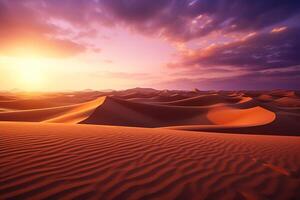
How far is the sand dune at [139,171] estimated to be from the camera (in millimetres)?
2271

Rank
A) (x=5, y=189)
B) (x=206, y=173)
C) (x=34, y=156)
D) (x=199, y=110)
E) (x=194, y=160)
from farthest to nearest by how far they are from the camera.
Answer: (x=199, y=110) < (x=194, y=160) < (x=34, y=156) < (x=206, y=173) < (x=5, y=189)

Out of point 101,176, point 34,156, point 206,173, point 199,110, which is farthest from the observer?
point 199,110

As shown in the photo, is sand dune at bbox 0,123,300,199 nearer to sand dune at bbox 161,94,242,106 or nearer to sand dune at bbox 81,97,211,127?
sand dune at bbox 81,97,211,127

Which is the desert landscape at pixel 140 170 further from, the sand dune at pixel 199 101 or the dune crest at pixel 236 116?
the sand dune at pixel 199 101

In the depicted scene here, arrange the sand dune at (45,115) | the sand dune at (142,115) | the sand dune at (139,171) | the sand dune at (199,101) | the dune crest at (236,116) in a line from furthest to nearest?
the sand dune at (199,101), the dune crest at (236,116), the sand dune at (142,115), the sand dune at (45,115), the sand dune at (139,171)

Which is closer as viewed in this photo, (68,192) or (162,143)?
(68,192)

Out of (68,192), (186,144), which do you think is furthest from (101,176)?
(186,144)

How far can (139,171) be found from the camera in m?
2.84

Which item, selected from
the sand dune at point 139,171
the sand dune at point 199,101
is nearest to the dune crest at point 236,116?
the sand dune at point 199,101

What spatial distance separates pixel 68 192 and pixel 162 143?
2752 mm

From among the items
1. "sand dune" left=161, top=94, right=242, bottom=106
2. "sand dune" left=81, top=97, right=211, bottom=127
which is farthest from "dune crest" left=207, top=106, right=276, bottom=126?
"sand dune" left=161, top=94, right=242, bottom=106

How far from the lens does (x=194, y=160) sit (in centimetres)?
345

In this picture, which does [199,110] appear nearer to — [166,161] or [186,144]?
[186,144]

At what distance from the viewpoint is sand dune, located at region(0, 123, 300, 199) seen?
89.4 inches
